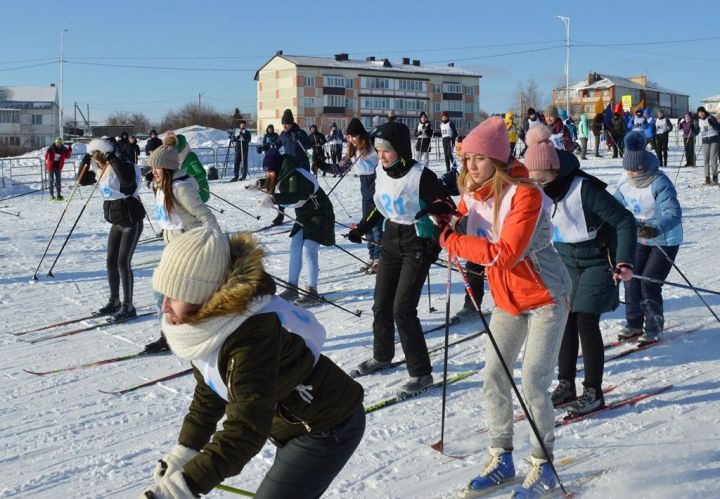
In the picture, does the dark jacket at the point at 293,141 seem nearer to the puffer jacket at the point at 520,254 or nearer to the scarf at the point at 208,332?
the puffer jacket at the point at 520,254

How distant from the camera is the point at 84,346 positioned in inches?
256

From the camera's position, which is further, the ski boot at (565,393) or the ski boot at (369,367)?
the ski boot at (369,367)

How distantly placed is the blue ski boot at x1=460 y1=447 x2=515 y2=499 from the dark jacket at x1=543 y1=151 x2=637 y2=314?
48.0 inches

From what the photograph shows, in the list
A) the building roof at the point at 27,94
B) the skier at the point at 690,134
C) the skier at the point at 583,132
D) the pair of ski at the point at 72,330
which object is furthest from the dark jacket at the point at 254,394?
the building roof at the point at 27,94

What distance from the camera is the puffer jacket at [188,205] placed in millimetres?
5492

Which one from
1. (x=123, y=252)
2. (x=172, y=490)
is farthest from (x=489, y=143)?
(x=123, y=252)

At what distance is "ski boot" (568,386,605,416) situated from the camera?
4477 mm

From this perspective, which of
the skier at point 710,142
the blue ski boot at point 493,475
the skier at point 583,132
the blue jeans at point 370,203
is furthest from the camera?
the skier at point 583,132

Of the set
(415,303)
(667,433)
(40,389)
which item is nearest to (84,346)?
(40,389)

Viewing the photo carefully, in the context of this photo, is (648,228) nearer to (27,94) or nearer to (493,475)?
(493,475)

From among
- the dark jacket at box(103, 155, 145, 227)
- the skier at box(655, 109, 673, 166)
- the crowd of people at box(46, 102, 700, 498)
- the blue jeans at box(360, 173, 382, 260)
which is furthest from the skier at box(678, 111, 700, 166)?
the dark jacket at box(103, 155, 145, 227)

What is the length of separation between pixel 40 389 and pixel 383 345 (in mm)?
2468

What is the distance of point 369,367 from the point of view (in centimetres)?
537

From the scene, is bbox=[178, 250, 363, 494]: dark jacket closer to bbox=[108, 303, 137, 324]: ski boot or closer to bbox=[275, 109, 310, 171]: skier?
bbox=[108, 303, 137, 324]: ski boot
